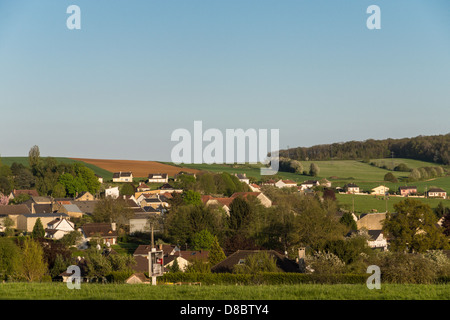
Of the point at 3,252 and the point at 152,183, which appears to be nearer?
the point at 3,252

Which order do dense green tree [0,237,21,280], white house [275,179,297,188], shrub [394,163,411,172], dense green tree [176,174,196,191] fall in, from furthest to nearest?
shrub [394,163,411,172], white house [275,179,297,188], dense green tree [176,174,196,191], dense green tree [0,237,21,280]

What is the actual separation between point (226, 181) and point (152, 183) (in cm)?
1853

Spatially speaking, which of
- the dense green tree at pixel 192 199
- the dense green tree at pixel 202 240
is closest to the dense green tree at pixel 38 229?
the dense green tree at pixel 202 240

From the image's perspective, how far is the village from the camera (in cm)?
4216

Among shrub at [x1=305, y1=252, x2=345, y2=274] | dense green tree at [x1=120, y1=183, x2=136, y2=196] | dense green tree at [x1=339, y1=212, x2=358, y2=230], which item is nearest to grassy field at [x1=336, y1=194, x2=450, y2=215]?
dense green tree at [x1=339, y1=212, x2=358, y2=230]

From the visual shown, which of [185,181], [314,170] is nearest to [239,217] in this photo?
[185,181]

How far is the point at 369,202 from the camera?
92875 millimetres

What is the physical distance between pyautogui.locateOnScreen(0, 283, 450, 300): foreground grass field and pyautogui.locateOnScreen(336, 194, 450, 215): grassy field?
65.6 meters

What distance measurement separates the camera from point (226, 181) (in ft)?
332

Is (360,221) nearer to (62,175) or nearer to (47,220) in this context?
(47,220)

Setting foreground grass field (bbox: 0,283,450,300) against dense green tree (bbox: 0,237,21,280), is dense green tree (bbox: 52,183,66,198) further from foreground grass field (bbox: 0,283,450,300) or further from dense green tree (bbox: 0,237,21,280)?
foreground grass field (bbox: 0,283,450,300)

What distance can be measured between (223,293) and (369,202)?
77929 millimetres

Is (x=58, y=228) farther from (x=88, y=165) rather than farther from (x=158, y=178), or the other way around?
(x=88, y=165)
